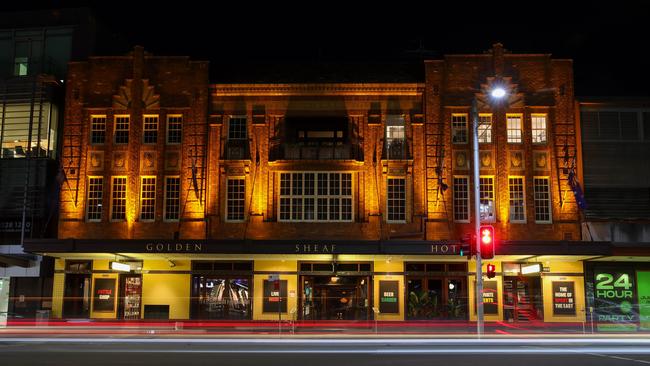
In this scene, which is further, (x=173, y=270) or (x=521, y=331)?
(x=173, y=270)

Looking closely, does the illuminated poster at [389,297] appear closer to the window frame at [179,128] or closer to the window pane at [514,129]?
the window pane at [514,129]

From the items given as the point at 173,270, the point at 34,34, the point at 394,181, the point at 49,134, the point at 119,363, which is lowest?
the point at 119,363

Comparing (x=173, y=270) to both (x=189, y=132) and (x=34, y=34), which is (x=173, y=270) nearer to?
(x=189, y=132)

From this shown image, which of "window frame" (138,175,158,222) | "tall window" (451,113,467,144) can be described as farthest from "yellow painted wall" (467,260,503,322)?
"window frame" (138,175,158,222)

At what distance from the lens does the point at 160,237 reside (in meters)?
35.4

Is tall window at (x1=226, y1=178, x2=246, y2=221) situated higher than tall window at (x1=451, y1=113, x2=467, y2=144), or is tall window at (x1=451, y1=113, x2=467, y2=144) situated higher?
tall window at (x1=451, y1=113, x2=467, y2=144)

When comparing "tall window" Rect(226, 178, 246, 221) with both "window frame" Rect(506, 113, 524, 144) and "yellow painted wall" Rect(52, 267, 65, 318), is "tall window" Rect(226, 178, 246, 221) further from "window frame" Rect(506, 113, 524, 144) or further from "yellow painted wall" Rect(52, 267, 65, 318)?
"window frame" Rect(506, 113, 524, 144)

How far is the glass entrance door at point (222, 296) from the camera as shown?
1372 inches

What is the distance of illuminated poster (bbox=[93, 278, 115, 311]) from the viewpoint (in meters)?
35.2

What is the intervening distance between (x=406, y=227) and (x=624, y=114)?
12.2 meters

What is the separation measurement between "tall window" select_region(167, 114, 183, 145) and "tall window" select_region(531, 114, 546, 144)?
17661 mm

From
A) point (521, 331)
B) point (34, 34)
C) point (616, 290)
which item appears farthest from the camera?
point (34, 34)

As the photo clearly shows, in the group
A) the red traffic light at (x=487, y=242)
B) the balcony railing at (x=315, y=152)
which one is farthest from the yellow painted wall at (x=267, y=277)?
the red traffic light at (x=487, y=242)

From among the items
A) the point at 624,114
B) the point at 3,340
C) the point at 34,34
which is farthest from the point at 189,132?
the point at 624,114
